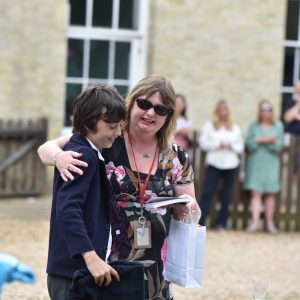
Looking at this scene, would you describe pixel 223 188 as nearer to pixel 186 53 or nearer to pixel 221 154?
pixel 221 154

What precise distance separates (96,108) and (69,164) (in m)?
0.29

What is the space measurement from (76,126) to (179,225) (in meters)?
0.75

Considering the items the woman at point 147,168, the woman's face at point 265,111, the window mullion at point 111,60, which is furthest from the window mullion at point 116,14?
the woman at point 147,168

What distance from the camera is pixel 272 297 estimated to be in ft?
24.5

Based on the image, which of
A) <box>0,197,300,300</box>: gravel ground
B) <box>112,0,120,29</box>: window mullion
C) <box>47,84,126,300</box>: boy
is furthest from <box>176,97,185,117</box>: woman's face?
<box>47,84,126,300</box>: boy

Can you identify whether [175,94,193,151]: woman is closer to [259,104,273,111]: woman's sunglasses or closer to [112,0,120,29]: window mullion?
[259,104,273,111]: woman's sunglasses

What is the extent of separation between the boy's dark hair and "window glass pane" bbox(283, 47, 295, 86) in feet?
33.5

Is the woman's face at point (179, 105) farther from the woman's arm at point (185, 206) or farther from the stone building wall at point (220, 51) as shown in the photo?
the woman's arm at point (185, 206)

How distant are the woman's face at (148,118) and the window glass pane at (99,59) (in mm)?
9103

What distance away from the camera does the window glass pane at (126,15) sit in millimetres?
13102

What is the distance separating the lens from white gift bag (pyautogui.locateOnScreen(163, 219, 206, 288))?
13.3ft

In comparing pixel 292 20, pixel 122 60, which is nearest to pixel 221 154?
pixel 122 60

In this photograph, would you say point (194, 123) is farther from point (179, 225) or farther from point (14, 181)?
point (179, 225)

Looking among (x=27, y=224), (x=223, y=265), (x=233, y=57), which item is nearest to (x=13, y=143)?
(x=27, y=224)
